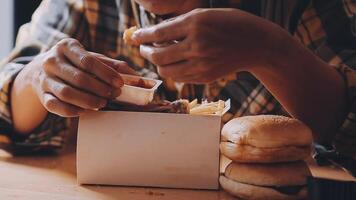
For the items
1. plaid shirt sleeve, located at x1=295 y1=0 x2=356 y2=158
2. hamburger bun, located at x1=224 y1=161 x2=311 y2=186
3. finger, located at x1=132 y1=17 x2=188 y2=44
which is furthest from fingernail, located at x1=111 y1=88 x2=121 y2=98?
plaid shirt sleeve, located at x1=295 y1=0 x2=356 y2=158

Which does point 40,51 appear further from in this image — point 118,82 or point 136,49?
point 118,82

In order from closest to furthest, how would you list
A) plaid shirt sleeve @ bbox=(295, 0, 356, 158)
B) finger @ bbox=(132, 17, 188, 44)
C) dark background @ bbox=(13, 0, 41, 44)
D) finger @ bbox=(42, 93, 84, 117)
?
finger @ bbox=(132, 17, 188, 44) < finger @ bbox=(42, 93, 84, 117) < plaid shirt sleeve @ bbox=(295, 0, 356, 158) < dark background @ bbox=(13, 0, 41, 44)

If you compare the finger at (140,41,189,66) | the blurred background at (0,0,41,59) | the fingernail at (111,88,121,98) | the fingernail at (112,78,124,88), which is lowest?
the blurred background at (0,0,41,59)

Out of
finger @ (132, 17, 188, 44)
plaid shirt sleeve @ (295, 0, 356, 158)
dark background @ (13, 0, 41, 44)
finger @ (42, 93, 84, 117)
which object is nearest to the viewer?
finger @ (132, 17, 188, 44)

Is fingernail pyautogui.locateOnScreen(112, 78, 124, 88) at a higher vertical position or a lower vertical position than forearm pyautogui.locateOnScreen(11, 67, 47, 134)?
higher

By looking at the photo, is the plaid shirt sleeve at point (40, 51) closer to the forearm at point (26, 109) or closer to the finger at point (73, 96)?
the forearm at point (26, 109)

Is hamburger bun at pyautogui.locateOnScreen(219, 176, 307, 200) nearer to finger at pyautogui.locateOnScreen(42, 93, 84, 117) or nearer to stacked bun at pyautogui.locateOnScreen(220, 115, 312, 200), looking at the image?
stacked bun at pyautogui.locateOnScreen(220, 115, 312, 200)

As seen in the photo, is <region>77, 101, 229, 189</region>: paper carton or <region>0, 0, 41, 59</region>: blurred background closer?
<region>77, 101, 229, 189</region>: paper carton
